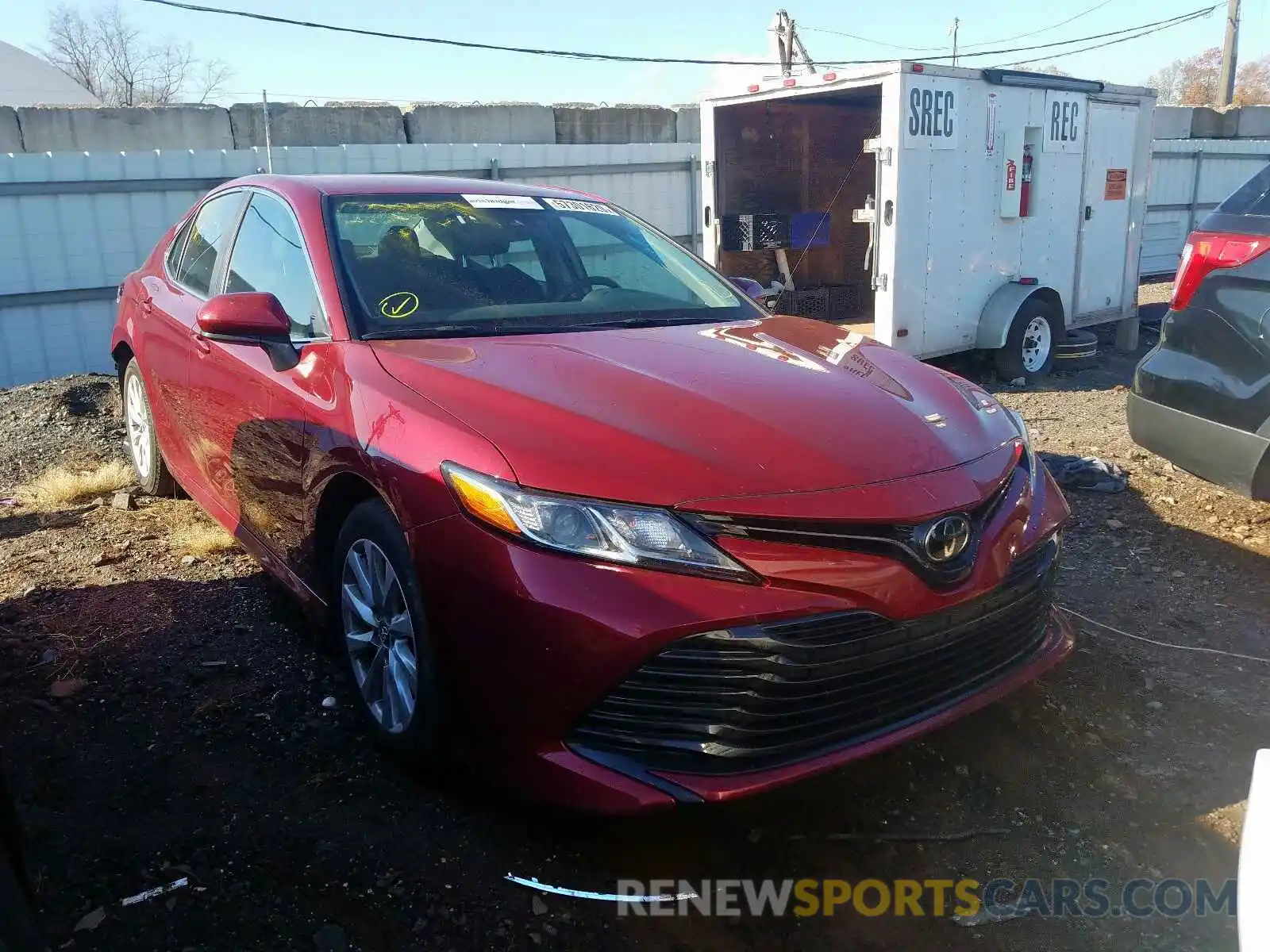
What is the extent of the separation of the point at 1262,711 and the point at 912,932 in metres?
1.62

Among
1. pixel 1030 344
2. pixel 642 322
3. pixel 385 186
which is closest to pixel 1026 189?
pixel 1030 344

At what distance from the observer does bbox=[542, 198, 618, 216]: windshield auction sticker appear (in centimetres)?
399

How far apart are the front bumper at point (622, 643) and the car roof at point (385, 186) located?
67.6 inches

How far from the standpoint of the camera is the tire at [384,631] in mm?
2523

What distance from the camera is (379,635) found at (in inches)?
110

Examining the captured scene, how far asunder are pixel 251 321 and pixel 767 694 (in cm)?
193

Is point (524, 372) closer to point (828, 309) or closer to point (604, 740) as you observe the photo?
point (604, 740)

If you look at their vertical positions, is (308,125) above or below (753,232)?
above

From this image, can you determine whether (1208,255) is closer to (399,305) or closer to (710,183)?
(399,305)

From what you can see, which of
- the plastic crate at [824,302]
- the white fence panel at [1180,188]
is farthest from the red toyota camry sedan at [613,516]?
the white fence panel at [1180,188]

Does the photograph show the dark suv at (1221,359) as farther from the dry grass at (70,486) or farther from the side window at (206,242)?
the dry grass at (70,486)

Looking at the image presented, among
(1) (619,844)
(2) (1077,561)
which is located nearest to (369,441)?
(1) (619,844)

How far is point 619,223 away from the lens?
13.5 feet

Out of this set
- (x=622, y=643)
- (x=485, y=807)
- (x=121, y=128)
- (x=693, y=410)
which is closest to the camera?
(x=622, y=643)
